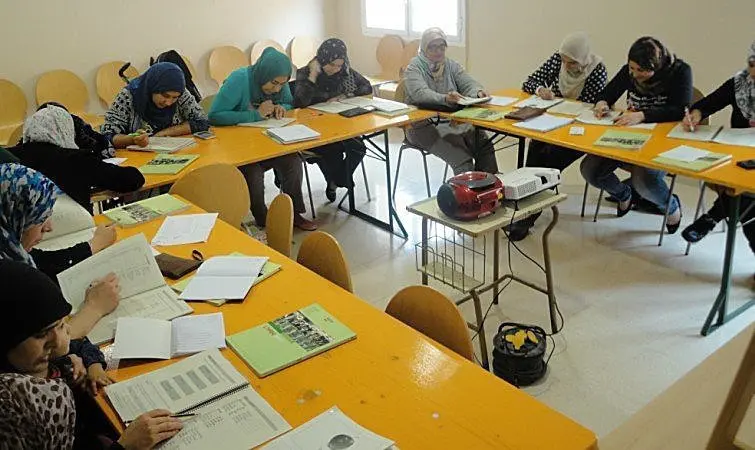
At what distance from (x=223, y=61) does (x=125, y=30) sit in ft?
2.94

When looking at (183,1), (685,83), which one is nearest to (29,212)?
(685,83)

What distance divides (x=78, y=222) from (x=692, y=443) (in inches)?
83.4

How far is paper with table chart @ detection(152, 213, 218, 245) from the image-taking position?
224 cm

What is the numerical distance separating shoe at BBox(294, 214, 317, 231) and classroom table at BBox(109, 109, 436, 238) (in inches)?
13.7

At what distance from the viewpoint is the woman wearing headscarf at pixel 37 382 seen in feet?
3.59

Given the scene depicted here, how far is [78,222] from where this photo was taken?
2.38 meters

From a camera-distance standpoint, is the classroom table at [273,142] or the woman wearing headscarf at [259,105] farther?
the woman wearing headscarf at [259,105]

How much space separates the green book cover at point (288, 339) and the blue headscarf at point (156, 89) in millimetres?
2096

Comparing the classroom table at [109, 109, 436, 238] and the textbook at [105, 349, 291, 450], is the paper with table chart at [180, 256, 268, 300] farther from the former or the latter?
the classroom table at [109, 109, 436, 238]

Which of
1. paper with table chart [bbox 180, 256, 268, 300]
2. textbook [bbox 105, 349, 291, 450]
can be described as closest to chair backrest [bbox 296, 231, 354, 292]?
paper with table chart [bbox 180, 256, 268, 300]

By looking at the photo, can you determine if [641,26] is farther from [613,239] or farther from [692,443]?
[692,443]

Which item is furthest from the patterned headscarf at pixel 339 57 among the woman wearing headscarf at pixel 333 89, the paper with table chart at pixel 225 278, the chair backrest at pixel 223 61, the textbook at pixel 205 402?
the textbook at pixel 205 402

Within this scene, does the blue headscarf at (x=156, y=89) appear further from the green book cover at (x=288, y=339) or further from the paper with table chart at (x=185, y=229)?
the green book cover at (x=288, y=339)

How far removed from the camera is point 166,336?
1654 millimetres
